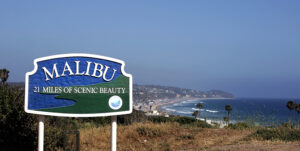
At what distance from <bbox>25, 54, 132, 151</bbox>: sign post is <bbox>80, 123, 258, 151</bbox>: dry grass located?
2.99 meters

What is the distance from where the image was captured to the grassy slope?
8730 millimetres

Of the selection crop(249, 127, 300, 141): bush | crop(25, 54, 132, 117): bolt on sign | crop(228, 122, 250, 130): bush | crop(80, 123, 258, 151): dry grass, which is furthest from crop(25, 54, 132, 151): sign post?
crop(228, 122, 250, 130): bush

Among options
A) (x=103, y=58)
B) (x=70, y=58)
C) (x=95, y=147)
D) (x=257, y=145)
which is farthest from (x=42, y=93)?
(x=257, y=145)

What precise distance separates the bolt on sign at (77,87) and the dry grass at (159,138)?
301 cm

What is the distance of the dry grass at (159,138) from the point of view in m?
11.8

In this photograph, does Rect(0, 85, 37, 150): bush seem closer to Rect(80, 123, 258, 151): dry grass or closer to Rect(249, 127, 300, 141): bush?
Rect(80, 123, 258, 151): dry grass

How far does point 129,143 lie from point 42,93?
15.5 ft

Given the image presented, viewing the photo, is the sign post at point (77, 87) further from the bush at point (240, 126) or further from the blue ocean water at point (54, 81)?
the bush at point (240, 126)

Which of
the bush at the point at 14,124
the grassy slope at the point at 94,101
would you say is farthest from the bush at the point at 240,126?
the bush at the point at 14,124

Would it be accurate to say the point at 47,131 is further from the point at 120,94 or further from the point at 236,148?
the point at 236,148

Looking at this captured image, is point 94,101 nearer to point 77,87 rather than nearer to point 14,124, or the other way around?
point 77,87

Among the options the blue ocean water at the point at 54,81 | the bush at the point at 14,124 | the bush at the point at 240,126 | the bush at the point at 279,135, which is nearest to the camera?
the blue ocean water at the point at 54,81

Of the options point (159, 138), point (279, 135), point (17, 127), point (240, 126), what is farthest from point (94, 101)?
point (240, 126)

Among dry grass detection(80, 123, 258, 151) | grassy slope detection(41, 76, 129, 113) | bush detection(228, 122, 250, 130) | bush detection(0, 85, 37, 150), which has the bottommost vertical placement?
dry grass detection(80, 123, 258, 151)
